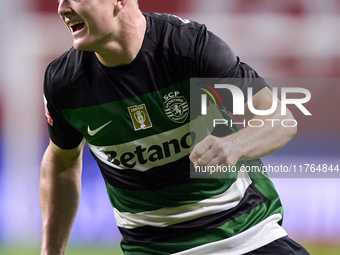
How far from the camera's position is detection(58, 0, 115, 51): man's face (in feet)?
4.68

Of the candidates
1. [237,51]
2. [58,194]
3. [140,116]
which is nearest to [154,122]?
[140,116]

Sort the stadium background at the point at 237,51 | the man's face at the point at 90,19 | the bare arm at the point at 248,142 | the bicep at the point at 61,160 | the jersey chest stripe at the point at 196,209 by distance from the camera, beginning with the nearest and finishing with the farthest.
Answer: the bare arm at the point at 248,142, the man's face at the point at 90,19, the jersey chest stripe at the point at 196,209, the bicep at the point at 61,160, the stadium background at the point at 237,51

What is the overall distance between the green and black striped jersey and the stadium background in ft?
6.08

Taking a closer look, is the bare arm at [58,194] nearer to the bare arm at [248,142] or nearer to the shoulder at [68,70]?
the shoulder at [68,70]

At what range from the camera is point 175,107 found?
1.49 m

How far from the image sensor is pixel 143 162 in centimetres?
154

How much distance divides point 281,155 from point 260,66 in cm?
74

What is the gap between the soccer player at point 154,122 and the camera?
1.46 metres

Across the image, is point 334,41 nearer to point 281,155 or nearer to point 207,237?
point 281,155

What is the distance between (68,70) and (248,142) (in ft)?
2.17

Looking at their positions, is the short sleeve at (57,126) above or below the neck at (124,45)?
below

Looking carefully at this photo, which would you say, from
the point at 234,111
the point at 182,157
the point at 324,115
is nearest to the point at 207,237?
the point at 182,157

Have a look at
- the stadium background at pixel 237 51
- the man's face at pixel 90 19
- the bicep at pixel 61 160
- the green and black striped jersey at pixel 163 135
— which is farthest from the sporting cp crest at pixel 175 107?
the stadium background at pixel 237 51

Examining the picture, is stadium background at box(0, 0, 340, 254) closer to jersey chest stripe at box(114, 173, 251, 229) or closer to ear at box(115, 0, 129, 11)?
jersey chest stripe at box(114, 173, 251, 229)
